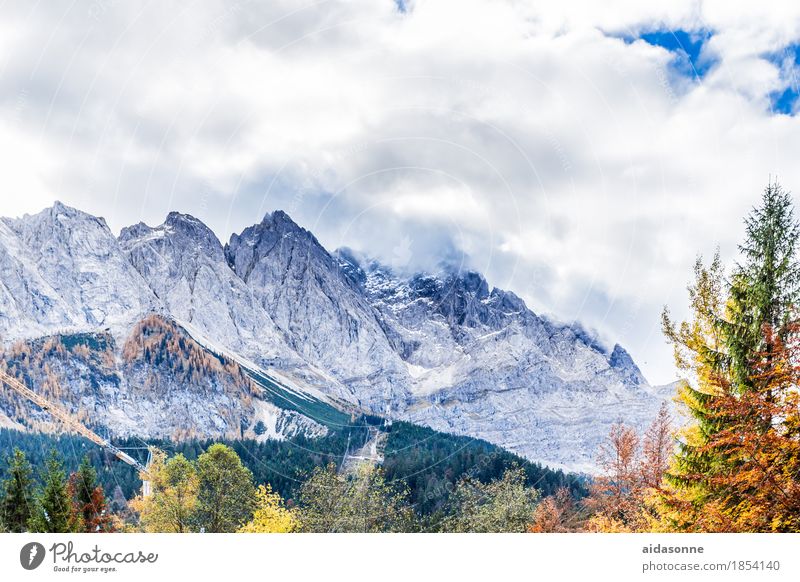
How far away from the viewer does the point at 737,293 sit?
1703cm

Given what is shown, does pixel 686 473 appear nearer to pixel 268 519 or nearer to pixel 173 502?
pixel 268 519

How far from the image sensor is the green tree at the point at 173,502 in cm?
2617

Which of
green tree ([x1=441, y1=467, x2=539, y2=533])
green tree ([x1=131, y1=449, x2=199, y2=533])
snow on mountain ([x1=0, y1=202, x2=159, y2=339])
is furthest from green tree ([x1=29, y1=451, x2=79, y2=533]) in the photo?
snow on mountain ([x1=0, y1=202, x2=159, y2=339])

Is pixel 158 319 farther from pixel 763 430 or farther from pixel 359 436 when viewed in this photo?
pixel 763 430

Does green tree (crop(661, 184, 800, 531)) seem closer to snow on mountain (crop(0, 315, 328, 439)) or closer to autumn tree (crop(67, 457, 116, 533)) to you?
autumn tree (crop(67, 457, 116, 533))

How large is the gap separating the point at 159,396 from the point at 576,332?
9466 cm

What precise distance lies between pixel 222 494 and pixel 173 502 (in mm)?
1911

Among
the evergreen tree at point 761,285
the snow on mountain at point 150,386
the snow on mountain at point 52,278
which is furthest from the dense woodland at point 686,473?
the snow on mountain at point 52,278

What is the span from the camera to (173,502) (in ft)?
89.2

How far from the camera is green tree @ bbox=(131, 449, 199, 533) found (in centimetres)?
2617

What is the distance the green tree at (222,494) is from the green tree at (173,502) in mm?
340

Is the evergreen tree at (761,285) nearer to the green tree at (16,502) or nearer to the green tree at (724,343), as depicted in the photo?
the green tree at (724,343)

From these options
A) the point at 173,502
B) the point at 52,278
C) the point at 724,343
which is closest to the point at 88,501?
the point at 173,502
